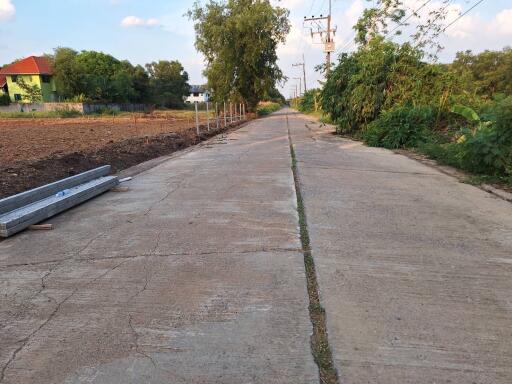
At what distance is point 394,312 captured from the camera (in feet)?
10.0

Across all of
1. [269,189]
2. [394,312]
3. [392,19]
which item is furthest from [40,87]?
[394,312]

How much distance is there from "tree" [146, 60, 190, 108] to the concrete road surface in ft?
278

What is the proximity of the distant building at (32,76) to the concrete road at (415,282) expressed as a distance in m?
72.0

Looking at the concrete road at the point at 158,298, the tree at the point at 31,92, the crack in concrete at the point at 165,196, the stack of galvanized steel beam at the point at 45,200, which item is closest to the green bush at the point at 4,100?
the tree at the point at 31,92

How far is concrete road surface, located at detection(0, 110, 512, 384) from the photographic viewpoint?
2490 millimetres

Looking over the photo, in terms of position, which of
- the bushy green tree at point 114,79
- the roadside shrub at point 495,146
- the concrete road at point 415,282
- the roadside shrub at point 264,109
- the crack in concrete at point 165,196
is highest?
the bushy green tree at point 114,79

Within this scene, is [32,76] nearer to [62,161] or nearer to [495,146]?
[62,161]

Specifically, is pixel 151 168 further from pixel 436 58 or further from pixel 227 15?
pixel 227 15

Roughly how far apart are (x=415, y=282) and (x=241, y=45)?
42.0 m

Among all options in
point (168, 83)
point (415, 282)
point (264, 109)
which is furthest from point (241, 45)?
point (168, 83)

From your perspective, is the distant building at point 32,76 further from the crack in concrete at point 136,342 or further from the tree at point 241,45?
the crack in concrete at point 136,342

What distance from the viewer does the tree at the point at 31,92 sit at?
6219 cm

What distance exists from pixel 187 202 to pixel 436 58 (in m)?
14.6

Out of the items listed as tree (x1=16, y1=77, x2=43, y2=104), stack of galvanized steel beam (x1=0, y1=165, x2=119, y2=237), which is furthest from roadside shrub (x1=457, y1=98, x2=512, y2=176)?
tree (x1=16, y1=77, x2=43, y2=104)
